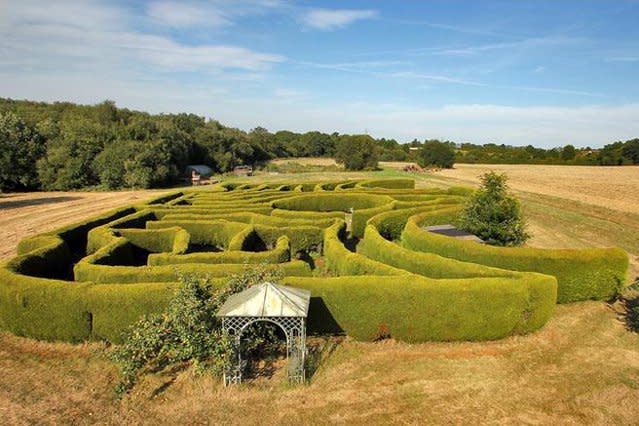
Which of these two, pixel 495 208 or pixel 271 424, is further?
pixel 495 208

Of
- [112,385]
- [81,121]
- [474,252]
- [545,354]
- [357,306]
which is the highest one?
[81,121]

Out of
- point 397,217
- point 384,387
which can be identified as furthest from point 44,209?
point 384,387

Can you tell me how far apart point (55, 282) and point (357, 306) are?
9.61 metres

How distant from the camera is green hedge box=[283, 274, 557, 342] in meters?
11.7

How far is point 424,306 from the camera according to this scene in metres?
11.6

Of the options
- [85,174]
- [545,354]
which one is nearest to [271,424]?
[545,354]

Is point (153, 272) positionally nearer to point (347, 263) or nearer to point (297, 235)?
point (347, 263)

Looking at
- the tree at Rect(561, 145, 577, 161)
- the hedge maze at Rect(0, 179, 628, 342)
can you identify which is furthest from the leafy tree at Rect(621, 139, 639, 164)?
the hedge maze at Rect(0, 179, 628, 342)

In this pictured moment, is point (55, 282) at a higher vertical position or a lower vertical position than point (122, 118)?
lower

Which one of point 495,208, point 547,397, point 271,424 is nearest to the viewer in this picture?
point 271,424

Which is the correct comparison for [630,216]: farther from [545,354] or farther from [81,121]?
[81,121]

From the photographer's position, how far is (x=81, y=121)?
5662cm

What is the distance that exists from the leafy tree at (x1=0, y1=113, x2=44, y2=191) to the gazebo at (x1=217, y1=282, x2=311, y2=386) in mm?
46011

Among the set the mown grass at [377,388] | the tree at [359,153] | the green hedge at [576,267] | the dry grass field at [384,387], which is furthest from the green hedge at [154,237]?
the tree at [359,153]
